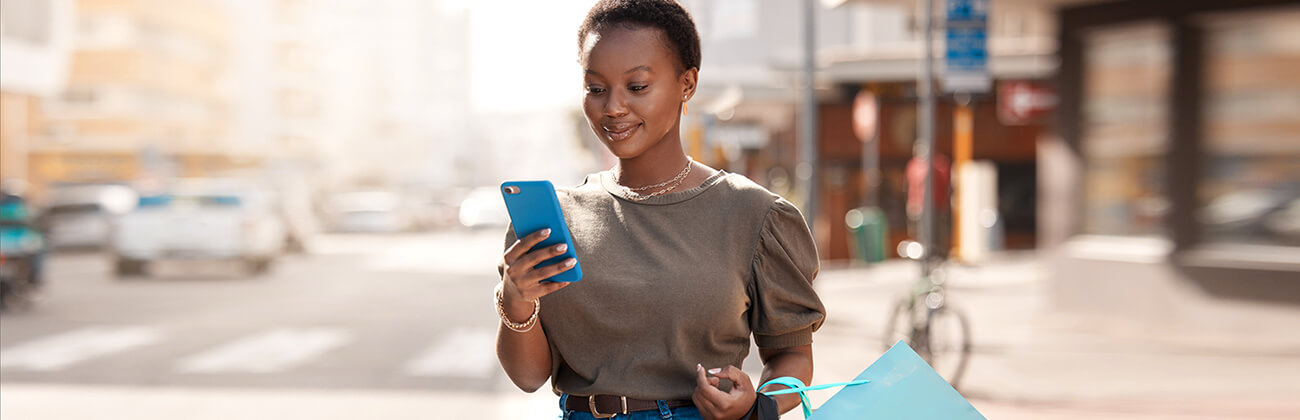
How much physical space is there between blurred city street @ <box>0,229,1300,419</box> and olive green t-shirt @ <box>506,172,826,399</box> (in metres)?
5.74

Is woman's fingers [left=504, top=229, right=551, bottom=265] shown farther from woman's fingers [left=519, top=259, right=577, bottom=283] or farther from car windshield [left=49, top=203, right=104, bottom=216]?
car windshield [left=49, top=203, right=104, bottom=216]

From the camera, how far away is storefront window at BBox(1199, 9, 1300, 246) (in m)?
11.6

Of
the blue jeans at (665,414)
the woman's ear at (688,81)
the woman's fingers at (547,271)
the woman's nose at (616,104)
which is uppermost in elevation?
the woman's ear at (688,81)

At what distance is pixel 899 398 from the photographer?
210 centimetres

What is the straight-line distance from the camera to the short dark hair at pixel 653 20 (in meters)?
2.16

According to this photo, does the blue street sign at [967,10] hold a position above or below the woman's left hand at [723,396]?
above

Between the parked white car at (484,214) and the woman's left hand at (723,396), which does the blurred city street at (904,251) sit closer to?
the woman's left hand at (723,396)

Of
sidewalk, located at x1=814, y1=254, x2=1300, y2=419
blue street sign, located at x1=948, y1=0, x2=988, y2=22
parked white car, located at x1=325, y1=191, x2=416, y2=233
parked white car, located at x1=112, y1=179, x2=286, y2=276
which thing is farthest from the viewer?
parked white car, located at x1=325, y1=191, x2=416, y2=233

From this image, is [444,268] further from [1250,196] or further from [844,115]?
[1250,196]

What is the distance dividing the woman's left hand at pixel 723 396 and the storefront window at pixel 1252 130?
35.7 feet

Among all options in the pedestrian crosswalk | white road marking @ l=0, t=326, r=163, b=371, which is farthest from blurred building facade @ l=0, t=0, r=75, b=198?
white road marking @ l=0, t=326, r=163, b=371

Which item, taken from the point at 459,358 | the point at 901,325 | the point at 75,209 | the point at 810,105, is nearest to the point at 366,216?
the point at 75,209

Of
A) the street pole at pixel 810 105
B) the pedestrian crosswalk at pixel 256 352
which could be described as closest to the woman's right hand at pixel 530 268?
the pedestrian crosswalk at pixel 256 352

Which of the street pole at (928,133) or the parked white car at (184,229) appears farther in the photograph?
the parked white car at (184,229)
